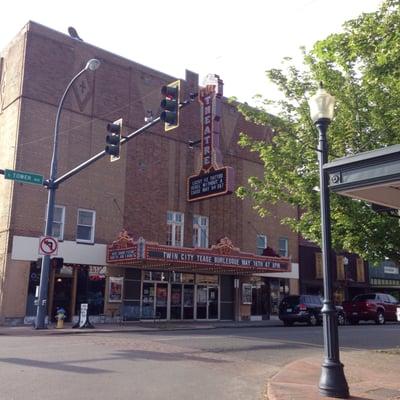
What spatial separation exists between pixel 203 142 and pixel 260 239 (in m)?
9.64

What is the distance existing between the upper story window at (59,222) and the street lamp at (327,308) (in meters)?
18.5

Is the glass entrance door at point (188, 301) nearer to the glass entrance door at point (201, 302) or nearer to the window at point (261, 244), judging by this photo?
the glass entrance door at point (201, 302)

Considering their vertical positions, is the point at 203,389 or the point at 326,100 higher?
the point at 326,100

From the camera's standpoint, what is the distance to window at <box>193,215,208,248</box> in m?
30.9

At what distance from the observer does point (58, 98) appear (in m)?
26.0

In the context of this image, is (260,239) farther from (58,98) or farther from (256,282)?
(58,98)

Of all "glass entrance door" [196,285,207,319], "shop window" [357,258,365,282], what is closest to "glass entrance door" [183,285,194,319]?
"glass entrance door" [196,285,207,319]

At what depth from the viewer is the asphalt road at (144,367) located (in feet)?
26.7

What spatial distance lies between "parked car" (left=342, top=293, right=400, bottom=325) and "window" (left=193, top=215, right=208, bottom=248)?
911 centimetres

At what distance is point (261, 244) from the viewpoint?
34.8 m

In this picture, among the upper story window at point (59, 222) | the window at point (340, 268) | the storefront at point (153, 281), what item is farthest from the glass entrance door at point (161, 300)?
the window at point (340, 268)

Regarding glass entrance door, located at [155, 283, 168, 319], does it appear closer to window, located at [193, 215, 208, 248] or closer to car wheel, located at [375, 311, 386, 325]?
window, located at [193, 215, 208, 248]

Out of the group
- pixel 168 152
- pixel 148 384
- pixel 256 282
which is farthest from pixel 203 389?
pixel 256 282

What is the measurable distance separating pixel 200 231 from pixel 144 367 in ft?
68.3
